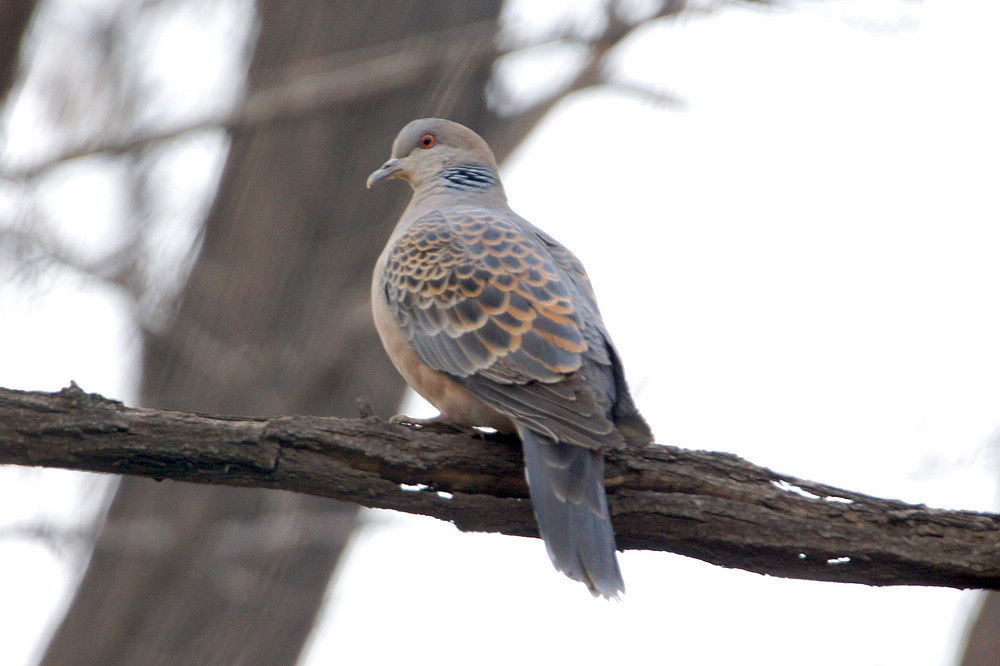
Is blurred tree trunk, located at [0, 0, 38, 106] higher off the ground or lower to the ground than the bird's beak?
lower

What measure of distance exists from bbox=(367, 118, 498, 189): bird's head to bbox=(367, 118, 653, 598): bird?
1.72 ft

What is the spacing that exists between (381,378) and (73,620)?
1913 mm

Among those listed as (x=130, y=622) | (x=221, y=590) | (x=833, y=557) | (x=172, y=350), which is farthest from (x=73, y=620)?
(x=833, y=557)

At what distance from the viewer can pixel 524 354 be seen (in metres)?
3.79

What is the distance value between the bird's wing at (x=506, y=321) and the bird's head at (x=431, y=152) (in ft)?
2.53

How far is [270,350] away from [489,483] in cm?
282

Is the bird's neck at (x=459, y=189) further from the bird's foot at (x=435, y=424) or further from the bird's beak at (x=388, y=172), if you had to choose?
the bird's foot at (x=435, y=424)

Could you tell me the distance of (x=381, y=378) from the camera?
21.3ft

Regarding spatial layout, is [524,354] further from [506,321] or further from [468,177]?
[468,177]

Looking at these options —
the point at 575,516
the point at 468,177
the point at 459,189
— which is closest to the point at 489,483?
the point at 575,516

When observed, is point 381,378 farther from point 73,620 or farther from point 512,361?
point 512,361

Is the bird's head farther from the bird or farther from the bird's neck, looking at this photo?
the bird

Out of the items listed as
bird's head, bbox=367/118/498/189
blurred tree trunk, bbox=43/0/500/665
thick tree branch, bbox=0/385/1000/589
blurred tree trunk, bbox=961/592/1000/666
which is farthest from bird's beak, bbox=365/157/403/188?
blurred tree trunk, bbox=961/592/1000/666

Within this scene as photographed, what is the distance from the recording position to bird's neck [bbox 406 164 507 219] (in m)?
4.98
